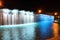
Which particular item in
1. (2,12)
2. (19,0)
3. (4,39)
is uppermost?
(19,0)

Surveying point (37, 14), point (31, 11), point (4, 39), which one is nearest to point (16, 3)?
point (31, 11)

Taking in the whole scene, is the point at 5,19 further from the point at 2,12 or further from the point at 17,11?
the point at 17,11

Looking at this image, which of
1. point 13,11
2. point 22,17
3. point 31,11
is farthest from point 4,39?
point 31,11

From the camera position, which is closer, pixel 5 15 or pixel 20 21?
pixel 5 15

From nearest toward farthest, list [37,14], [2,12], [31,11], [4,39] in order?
[4,39]
[2,12]
[31,11]
[37,14]

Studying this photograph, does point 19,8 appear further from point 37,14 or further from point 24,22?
point 37,14

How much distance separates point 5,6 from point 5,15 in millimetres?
1267

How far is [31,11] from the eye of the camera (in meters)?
31.2

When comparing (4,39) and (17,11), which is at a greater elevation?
(17,11)

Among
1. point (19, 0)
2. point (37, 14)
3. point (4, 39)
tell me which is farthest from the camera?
point (37, 14)

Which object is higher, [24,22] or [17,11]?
[17,11]

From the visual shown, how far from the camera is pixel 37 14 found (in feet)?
116

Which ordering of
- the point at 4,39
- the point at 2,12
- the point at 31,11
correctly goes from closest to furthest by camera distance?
the point at 4,39 → the point at 2,12 → the point at 31,11

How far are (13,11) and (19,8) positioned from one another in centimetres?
149
